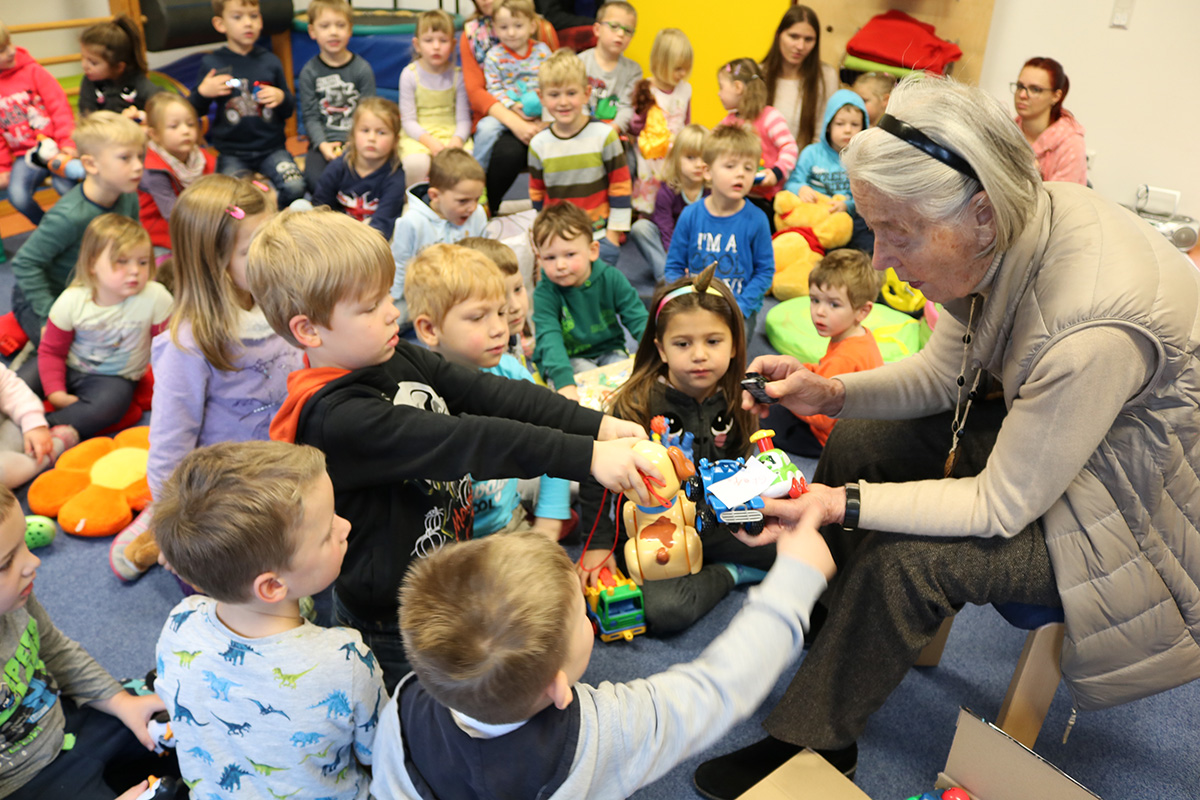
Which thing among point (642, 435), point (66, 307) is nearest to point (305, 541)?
point (642, 435)

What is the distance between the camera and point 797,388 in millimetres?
1943

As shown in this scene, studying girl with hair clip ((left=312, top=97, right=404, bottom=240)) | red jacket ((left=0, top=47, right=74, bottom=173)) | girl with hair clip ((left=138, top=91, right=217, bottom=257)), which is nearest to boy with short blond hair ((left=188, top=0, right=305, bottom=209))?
girl with hair clip ((left=138, top=91, right=217, bottom=257))

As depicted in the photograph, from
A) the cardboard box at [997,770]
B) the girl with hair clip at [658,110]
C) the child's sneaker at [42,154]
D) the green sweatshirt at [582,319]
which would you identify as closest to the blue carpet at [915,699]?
the cardboard box at [997,770]

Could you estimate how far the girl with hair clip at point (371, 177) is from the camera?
414cm

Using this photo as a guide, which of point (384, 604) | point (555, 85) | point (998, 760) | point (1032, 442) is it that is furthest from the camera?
point (555, 85)

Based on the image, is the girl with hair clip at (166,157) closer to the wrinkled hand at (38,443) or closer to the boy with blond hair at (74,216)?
the boy with blond hair at (74,216)

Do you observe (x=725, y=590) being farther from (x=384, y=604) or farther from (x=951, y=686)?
(x=384, y=604)

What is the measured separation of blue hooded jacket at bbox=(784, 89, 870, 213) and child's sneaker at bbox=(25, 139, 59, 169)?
365 centimetres

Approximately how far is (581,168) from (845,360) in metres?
1.88

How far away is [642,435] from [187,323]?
126 centimetres

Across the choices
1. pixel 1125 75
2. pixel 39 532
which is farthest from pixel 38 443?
pixel 1125 75

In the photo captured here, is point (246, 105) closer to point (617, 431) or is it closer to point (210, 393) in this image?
point (210, 393)

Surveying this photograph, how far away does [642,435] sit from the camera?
1.69 metres

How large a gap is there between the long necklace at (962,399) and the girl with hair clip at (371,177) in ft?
9.99
